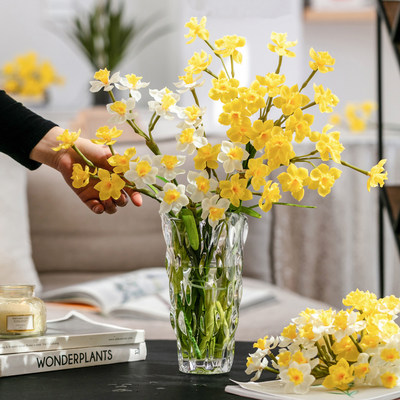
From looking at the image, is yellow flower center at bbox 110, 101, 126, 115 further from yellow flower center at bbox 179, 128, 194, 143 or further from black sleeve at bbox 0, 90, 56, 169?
black sleeve at bbox 0, 90, 56, 169

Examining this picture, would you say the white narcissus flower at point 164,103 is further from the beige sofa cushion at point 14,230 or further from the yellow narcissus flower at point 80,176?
the beige sofa cushion at point 14,230

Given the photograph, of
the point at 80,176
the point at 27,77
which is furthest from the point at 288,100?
the point at 27,77

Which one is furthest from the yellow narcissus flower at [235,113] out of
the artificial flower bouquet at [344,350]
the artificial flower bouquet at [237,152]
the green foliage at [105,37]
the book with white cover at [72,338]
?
the green foliage at [105,37]

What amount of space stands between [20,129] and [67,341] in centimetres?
34

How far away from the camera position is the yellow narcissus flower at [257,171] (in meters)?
0.86

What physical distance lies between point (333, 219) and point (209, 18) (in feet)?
4.30

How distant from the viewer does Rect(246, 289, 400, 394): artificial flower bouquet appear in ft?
2.72

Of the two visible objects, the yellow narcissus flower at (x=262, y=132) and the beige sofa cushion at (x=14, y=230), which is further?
the beige sofa cushion at (x=14, y=230)

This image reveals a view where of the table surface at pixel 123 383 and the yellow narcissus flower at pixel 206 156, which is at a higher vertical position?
the yellow narcissus flower at pixel 206 156

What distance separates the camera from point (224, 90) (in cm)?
89

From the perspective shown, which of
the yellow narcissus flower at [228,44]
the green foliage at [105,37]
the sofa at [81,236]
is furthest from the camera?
the green foliage at [105,37]

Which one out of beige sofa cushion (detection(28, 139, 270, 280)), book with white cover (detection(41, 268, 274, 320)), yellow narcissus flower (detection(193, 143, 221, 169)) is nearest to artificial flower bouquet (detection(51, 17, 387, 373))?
yellow narcissus flower (detection(193, 143, 221, 169))

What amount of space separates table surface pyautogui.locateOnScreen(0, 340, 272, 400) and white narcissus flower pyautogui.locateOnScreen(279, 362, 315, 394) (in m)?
0.07

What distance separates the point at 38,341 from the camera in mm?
Answer: 976
